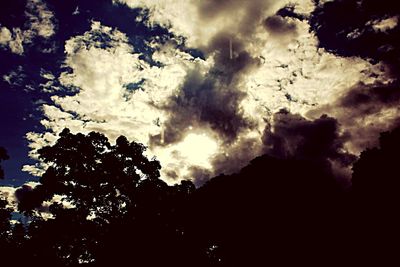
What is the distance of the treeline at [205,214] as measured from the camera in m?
23.5

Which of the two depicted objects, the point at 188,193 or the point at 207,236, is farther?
the point at 207,236

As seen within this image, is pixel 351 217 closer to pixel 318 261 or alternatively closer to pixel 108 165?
pixel 318 261

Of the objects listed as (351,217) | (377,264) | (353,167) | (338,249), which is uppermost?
(353,167)

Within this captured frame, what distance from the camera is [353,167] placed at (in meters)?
32.3

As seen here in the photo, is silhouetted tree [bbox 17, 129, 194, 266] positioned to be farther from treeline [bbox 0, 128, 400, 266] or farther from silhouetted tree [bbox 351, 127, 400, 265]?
silhouetted tree [bbox 351, 127, 400, 265]

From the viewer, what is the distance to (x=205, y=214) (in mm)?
42781

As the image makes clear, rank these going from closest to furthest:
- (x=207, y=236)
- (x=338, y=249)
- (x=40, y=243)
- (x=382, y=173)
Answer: (x=40, y=243), (x=382, y=173), (x=338, y=249), (x=207, y=236)

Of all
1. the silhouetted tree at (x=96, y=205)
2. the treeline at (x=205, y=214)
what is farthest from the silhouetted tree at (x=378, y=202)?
the silhouetted tree at (x=96, y=205)

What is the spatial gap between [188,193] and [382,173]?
23142 mm

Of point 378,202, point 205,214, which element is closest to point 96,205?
point 205,214

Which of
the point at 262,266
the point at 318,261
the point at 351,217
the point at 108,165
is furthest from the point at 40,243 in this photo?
the point at 351,217

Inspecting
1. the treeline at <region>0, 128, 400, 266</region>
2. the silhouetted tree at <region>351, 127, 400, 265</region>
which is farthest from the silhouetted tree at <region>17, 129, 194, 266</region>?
the silhouetted tree at <region>351, 127, 400, 265</region>

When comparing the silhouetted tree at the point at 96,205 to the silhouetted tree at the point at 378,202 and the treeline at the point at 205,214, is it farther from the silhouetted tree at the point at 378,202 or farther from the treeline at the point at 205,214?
the silhouetted tree at the point at 378,202

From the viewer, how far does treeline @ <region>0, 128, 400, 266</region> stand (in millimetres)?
23500
